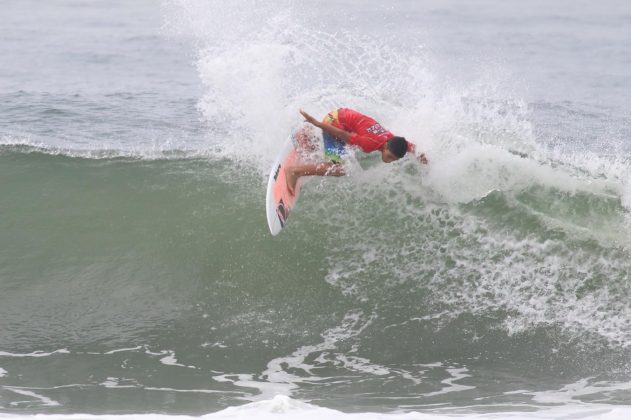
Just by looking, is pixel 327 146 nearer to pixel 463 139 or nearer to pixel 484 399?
pixel 463 139

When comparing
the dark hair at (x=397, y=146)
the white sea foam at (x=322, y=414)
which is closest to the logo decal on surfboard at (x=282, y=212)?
the dark hair at (x=397, y=146)

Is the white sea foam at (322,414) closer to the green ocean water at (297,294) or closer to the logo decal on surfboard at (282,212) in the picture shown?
the green ocean water at (297,294)

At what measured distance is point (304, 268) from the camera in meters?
8.60

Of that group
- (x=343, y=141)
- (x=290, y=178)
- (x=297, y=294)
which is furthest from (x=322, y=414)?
(x=343, y=141)

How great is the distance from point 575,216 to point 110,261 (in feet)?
16.0

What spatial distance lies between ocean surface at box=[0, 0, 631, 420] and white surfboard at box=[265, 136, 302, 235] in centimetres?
49

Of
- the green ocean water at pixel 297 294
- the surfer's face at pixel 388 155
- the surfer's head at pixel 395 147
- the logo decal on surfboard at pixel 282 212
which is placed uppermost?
the surfer's head at pixel 395 147

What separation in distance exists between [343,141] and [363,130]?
0.95 feet

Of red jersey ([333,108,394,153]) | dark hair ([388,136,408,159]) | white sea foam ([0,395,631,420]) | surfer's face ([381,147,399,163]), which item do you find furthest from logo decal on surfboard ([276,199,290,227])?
white sea foam ([0,395,631,420])

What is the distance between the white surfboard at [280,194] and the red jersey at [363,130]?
0.60m

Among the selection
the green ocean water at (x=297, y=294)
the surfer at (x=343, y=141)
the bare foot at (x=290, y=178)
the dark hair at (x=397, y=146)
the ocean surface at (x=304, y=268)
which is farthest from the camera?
the bare foot at (x=290, y=178)

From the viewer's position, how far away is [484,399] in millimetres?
6480

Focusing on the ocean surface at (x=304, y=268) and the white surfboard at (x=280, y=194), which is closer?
the ocean surface at (x=304, y=268)

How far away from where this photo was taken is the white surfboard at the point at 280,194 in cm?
823
